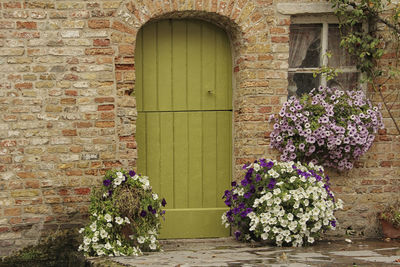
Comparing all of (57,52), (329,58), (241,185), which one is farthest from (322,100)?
(57,52)

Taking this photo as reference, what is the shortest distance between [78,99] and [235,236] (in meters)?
2.12

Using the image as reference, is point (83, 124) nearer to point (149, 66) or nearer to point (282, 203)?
point (149, 66)

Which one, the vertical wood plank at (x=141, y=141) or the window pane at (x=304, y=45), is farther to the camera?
the window pane at (x=304, y=45)

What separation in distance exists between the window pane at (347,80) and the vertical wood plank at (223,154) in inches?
48.4

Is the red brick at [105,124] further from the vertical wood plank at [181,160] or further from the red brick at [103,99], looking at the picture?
the vertical wood plank at [181,160]

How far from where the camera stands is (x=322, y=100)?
16.8ft

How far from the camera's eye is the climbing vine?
16.5ft

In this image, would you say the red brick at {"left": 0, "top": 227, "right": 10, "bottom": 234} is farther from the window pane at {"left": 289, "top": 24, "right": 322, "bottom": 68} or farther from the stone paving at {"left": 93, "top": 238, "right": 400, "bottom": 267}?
the window pane at {"left": 289, "top": 24, "right": 322, "bottom": 68}

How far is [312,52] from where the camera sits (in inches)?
212

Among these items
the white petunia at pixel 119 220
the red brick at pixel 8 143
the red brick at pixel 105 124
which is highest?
the red brick at pixel 105 124

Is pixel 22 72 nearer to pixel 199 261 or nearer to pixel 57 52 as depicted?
pixel 57 52

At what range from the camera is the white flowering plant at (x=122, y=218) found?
4.39 metres

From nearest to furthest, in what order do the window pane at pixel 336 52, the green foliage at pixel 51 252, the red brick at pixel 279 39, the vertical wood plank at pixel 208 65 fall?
the green foliage at pixel 51 252, the red brick at pixel 279 39, the vertical wood plank at pixel 208 65, the window pane at pixel 336 52

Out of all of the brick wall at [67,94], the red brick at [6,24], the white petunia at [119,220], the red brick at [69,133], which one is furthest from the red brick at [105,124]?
the red brick at [6,24]
